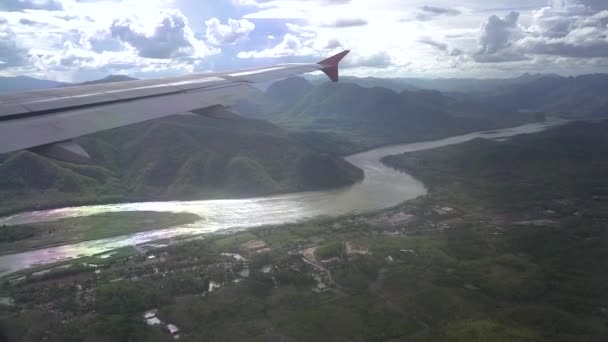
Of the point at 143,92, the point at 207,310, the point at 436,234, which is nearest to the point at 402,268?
the point at 436,234

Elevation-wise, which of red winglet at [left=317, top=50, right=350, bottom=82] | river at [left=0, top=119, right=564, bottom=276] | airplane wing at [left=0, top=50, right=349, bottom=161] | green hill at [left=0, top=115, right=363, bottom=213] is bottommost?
river at [left=0, top=119, right=564, bottom=276]

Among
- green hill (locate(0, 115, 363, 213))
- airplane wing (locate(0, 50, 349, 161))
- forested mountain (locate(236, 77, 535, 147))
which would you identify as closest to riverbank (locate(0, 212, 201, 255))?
green hill (locate(0, 115, 363, 213))

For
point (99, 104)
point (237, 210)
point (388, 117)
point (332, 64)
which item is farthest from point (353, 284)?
point (388, 117)

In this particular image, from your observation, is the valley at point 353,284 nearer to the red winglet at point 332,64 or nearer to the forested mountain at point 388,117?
the red winglet at point 332,64

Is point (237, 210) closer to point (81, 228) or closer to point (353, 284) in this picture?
point (81, 228)

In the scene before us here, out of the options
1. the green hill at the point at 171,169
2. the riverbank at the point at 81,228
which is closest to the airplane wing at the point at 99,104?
the riverbank at the point at 81,228

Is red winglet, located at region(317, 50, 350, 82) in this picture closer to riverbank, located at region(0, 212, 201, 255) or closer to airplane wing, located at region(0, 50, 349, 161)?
airplane wing, located at region(0, 50, 349, 161)

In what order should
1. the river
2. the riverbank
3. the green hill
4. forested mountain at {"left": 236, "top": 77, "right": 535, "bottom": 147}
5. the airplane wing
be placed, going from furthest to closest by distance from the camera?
forested mountain at {"left": 236, "top": 77, "right": 535, "bottom": 147} < the green hill < the riverbank < the river < the airplane wing
